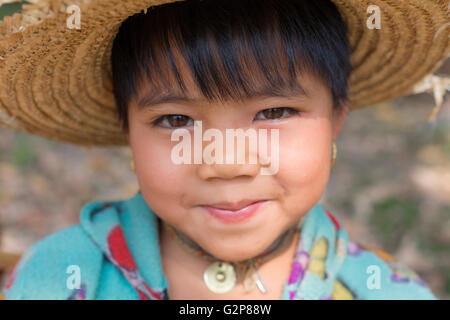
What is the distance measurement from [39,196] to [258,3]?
2.02 m

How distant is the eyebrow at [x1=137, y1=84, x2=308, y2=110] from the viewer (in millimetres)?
1055

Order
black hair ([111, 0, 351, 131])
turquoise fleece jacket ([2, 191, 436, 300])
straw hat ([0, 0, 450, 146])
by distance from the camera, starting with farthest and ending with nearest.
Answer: turquoise fleece jacket ([2, 191, 436, 300])
black hair ([111, 0, 351, 131])
straw hat ([0, 0, 450, 146])

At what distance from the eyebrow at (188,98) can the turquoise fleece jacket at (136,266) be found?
1.20ft

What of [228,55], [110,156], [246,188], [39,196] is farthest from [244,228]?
[110,156]

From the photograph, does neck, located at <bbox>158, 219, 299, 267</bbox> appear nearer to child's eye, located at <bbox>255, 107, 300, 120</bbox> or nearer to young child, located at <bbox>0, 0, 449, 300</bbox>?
young child, located at <bbox>0, 0, 449, 300</bbox>

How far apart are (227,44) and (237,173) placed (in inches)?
10.8

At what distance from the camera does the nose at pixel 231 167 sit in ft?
3.39

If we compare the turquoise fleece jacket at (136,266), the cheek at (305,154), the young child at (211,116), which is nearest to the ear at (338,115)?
the young child at (211,116)

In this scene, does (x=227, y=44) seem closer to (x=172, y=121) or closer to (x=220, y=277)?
(x=172, y=121)

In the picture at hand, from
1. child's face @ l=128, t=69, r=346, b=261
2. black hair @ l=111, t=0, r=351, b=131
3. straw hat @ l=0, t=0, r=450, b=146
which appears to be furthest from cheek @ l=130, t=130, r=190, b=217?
straw hat @ l=0, t=0, r=450, b=146

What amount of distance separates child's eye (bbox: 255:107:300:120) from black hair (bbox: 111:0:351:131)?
7 centimetres

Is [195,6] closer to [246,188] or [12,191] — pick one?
[246,188]

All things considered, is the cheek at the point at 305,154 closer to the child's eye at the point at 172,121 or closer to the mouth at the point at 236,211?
the mouth at the point at 236,211

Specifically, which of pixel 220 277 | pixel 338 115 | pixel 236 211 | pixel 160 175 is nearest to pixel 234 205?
pixel 236 211
